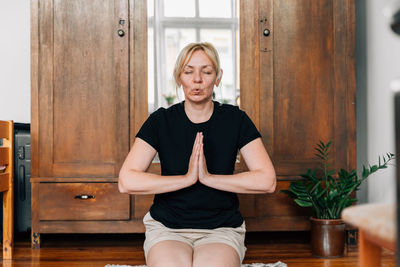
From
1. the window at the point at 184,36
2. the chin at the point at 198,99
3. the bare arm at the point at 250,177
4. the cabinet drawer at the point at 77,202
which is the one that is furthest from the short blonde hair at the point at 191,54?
the cabinet drawer at the point at 77,202

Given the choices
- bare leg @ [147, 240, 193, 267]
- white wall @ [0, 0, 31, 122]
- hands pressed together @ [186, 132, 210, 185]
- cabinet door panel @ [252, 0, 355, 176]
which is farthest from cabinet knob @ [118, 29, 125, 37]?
bare leg @ [147, 240, 193, 267]

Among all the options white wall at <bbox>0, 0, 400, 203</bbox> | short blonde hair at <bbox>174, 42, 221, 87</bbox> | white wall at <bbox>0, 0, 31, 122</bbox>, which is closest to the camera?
short blonde hair at <bbox>174, 42, 221, 87</bbox>

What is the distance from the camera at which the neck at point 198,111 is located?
1.58 metres

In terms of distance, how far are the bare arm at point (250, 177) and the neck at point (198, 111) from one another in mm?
197

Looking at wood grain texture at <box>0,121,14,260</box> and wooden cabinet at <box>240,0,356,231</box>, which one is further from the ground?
wooden cabinet at <box>240,0,356,231</box>

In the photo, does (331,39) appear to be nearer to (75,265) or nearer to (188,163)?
(188,163)

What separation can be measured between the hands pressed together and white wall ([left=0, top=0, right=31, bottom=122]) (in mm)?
2024

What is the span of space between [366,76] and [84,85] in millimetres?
Result: 1761

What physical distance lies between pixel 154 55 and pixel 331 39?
104 centimetres

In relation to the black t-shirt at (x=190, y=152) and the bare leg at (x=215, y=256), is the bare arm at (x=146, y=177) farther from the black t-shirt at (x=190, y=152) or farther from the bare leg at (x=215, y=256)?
the bare leg at (x=215, y=256)

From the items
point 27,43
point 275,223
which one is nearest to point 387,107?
point 275,223

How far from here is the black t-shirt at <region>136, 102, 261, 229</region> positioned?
149cm

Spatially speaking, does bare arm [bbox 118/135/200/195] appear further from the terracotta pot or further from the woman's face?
the terracotta pot

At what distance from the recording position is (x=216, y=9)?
7.79 feet
